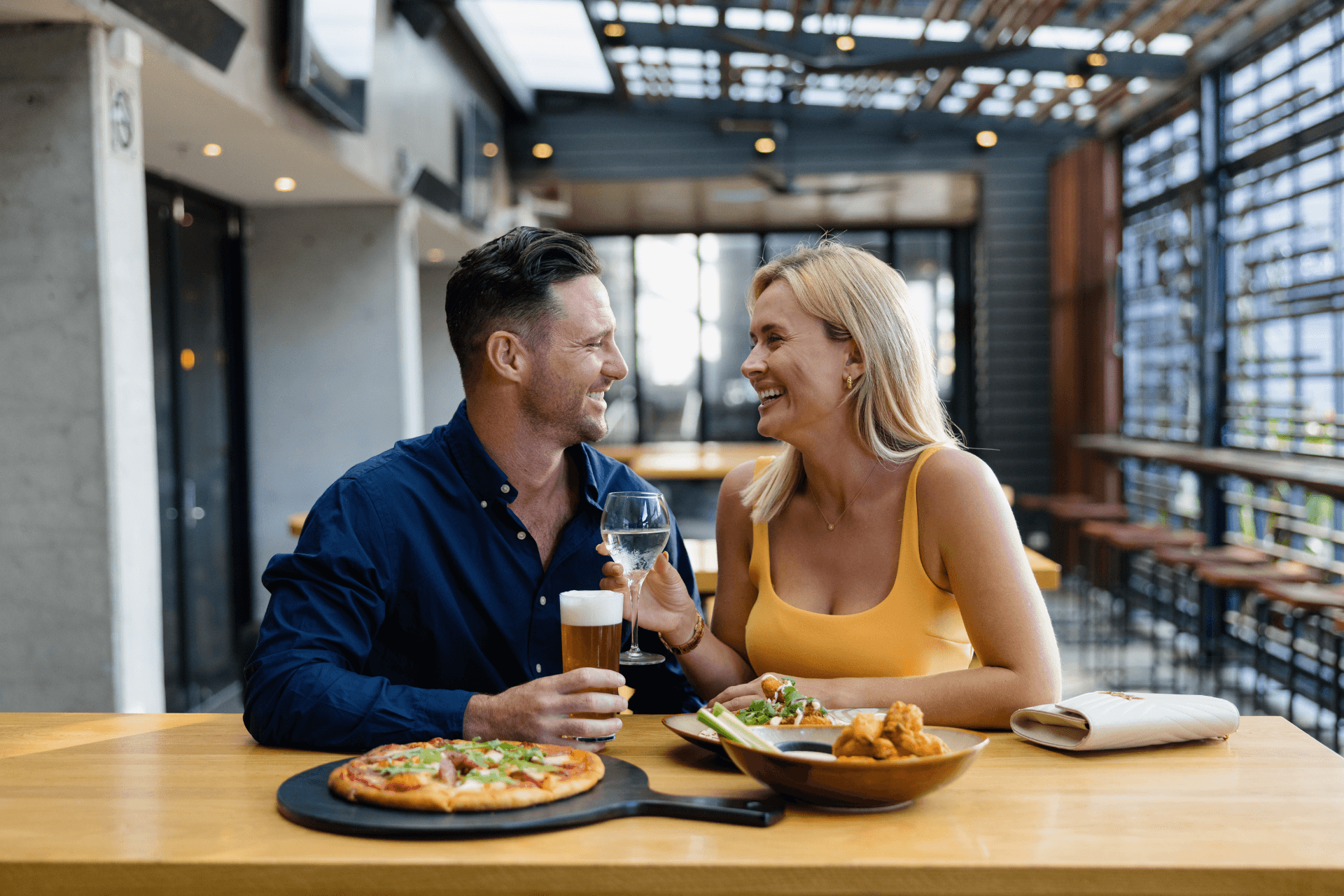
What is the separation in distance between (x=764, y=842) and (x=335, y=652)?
2.46 feet

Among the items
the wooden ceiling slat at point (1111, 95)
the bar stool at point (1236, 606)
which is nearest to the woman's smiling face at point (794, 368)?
the bar stool at point (1236, 606)

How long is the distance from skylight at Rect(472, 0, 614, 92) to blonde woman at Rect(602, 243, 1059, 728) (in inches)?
223

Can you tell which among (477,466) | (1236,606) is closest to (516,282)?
(477,466)

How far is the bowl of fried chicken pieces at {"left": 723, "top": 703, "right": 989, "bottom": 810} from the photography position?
1076 mm

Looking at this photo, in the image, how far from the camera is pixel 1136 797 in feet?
3.89

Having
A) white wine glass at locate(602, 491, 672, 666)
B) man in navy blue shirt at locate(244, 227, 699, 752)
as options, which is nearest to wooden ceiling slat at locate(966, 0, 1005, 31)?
man in navy blue shirt at locate(244, 227, 699, 752)

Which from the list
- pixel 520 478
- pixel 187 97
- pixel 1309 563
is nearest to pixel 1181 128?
pixel 1309 563

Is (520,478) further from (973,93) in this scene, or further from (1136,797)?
(973,93)

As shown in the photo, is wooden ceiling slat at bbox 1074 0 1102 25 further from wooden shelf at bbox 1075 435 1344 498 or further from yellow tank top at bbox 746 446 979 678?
yellow tank top at bbox 746 446 979 678

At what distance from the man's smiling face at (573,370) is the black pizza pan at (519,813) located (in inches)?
30.1

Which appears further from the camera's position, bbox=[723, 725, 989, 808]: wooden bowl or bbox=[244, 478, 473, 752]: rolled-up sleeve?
bbox=[244, 478, 473, 752]: rolled-up sleeve

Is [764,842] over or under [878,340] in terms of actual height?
under

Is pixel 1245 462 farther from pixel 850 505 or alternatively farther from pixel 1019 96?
pixel 850 505

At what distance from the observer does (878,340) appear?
1893 mm
